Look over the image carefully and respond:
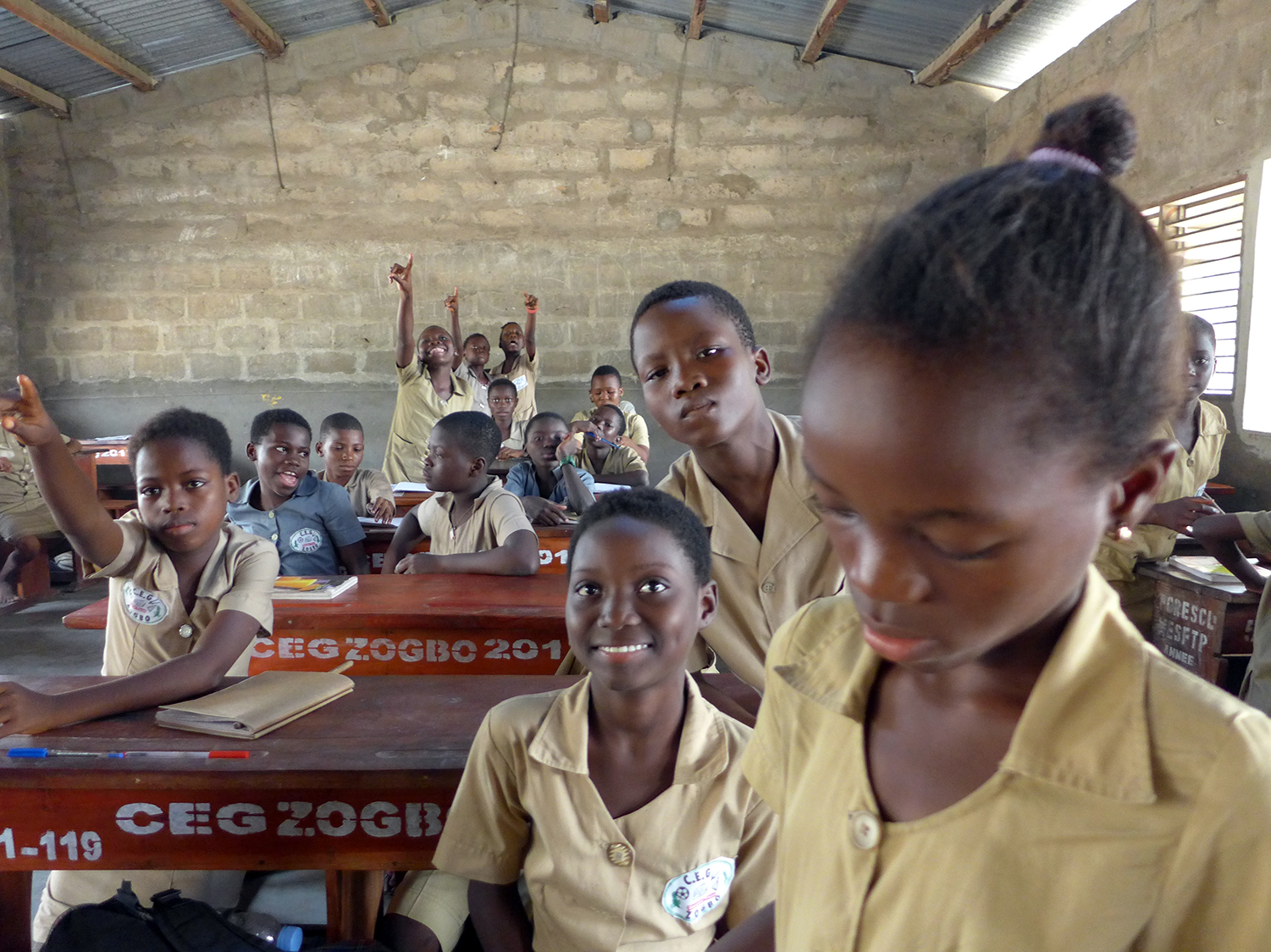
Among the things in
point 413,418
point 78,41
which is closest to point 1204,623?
point 413,418

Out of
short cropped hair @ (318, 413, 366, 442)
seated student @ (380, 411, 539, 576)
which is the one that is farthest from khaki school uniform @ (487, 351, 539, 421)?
seated student @ (380, 411, 539, 576)

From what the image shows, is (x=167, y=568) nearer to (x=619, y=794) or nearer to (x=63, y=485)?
(x=63, y=485)

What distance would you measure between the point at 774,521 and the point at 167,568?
4.08 feet

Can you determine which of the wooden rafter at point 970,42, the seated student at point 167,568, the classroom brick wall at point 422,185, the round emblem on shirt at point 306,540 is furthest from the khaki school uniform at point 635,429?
the seated student at point 167,568

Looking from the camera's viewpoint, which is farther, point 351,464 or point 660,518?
point 351,464

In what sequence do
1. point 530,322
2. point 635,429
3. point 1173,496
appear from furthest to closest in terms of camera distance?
point 530,322 < point 635,429 < point 1173,496

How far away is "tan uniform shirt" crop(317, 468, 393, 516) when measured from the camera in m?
3.60

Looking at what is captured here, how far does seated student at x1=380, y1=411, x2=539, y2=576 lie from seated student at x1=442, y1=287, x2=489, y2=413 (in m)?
2.52

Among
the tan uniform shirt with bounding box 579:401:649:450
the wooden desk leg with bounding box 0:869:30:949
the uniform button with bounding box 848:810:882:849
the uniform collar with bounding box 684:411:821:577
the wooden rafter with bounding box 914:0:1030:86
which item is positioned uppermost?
the wooden rafter with bounding box 914:0:1030:86

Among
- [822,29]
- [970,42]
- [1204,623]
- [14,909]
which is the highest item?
[822,29]

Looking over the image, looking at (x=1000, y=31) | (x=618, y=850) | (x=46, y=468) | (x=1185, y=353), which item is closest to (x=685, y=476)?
(x=618, y=850)

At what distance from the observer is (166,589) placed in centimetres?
168

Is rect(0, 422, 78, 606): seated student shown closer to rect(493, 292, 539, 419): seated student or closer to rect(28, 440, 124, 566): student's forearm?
rect(493, 292, 539, 419): seated student

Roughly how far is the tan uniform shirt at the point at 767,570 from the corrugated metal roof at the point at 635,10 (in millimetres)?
4861
